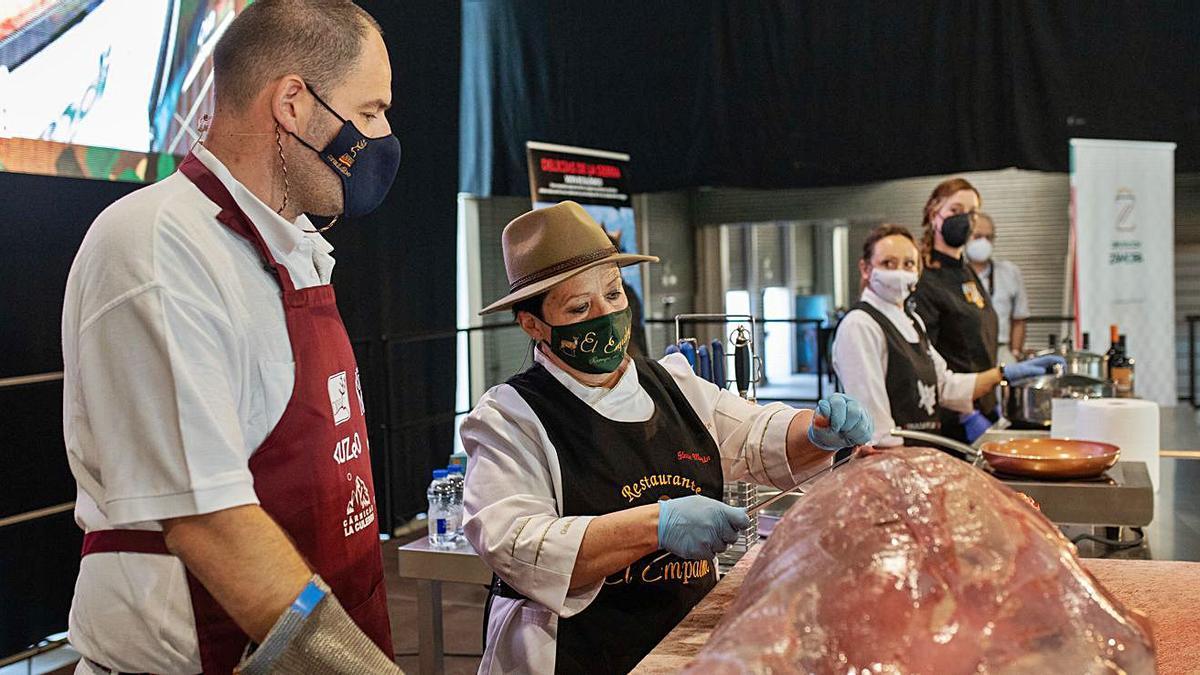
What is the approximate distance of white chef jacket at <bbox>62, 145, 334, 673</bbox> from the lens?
3.82 ft

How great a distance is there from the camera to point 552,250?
1.86 metres

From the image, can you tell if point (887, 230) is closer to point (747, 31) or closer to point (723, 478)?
point (723, 478)

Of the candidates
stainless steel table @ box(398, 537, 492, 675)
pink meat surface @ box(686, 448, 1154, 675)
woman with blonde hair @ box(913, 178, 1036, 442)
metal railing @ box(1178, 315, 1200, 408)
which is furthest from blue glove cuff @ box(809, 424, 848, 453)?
metal railing @ box(1178, 315, 1200, 408)

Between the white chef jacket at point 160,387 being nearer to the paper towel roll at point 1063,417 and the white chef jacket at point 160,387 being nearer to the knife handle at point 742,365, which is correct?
the knife handle at point 742,365

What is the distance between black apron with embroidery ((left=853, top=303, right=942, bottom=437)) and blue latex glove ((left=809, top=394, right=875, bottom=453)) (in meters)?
1.89

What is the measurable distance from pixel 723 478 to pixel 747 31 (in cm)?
517

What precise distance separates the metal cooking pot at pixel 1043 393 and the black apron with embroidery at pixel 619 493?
2205mm

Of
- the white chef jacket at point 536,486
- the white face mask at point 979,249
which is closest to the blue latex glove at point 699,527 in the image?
the white chef jacket at point 536,486

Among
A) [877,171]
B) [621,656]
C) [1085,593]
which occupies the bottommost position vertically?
[621,656]

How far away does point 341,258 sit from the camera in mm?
5785

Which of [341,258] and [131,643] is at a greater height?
[341,258]

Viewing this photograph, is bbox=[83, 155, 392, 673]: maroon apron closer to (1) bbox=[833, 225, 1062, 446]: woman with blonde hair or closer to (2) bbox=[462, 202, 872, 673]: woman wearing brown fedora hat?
(2) bbox=[462, 202, 872, 673]: woman wearing brown fedora hat

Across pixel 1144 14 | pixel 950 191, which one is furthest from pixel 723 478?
pixel 1144 14

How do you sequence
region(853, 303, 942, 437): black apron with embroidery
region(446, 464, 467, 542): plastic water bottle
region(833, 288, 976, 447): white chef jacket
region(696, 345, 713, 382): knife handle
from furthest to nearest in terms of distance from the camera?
region(853, 303, 942, 437): black apron with embroidery → region(833, 288, 976, 447): white chef jacket → region(446, 464, 467, 542): plastic water bottle → region(696, 345, 713, 382): knife handle
